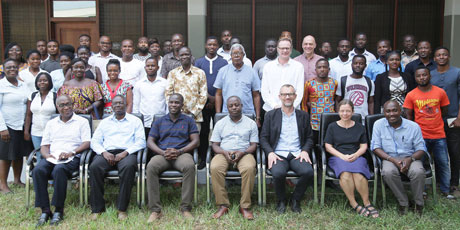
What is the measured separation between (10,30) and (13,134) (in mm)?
4313

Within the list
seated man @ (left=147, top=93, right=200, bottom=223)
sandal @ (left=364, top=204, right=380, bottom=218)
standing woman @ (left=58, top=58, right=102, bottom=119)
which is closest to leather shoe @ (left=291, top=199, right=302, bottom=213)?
sandal @ (left=364, top=204, right=380, bottom=218)

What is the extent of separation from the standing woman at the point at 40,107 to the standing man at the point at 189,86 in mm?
1539

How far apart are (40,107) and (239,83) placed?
2663 millimetres

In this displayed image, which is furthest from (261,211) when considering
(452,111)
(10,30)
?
(10,30)

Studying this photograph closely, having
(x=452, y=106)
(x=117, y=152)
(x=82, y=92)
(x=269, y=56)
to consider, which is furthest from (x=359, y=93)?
(x=82, y=92)

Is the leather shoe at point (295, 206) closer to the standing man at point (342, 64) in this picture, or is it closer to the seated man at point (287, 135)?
the seated man at point (287, 135)

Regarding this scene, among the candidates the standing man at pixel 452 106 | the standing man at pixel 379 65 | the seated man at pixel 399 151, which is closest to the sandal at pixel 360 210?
the seated man at pixel 399 151

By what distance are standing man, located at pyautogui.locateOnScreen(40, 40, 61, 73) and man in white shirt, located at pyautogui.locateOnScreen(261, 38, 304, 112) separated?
330 centimetres

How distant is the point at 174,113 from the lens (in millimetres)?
5336

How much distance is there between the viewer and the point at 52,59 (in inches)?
273

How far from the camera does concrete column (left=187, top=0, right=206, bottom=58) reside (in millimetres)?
8625

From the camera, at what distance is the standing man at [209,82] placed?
20.7ft

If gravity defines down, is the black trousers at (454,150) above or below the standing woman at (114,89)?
below

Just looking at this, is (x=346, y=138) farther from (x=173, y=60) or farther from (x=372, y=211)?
(x=173, y=60)
